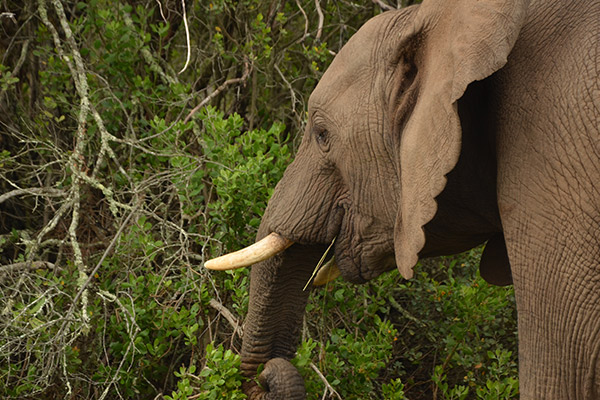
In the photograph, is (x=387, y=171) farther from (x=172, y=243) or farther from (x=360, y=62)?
(x=172, y=243)

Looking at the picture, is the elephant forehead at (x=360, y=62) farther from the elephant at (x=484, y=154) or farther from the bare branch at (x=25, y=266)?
the bare branch at (x=25, y=266)

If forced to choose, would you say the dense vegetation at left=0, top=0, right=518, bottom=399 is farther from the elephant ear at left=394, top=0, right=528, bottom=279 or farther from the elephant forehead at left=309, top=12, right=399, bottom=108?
the elephant ear at left=394, top=0, right=528, bottom=279

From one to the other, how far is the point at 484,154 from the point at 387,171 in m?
0.29

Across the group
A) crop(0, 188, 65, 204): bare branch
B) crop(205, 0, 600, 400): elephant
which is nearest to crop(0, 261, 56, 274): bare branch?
crop(0, 188, 65, 204): bare branch

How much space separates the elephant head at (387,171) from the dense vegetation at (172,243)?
0.65 feet

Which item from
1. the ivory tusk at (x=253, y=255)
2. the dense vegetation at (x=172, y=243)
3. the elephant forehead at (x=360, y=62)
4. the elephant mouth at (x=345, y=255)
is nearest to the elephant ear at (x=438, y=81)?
the elephant forehead at (x=360, y=62)

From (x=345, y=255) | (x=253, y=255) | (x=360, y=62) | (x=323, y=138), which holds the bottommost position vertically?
(x=253, y=255)

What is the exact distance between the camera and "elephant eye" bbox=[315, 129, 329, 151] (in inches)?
99.0

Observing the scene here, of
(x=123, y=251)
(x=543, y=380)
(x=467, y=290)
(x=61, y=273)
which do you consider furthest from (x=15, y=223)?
(x=543, y=380)

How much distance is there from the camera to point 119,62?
398 centimetres

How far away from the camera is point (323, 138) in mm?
2531

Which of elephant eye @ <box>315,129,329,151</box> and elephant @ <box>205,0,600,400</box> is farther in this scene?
elephant eye @ <box>315,129,329,151</box>

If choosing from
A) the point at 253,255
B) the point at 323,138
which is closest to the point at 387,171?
the point at 323,138

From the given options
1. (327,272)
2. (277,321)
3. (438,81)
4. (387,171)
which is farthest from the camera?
(277,321)
